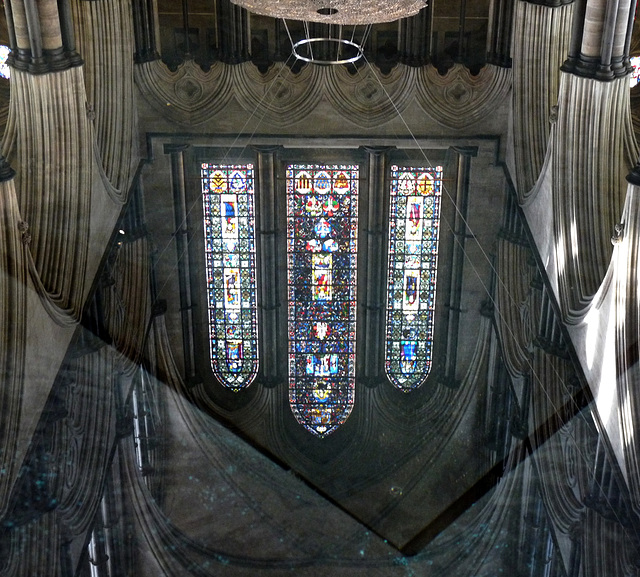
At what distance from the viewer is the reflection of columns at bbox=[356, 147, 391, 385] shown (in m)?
8.09

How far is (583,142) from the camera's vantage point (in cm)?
1019

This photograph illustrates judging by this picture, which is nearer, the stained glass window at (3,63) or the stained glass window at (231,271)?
the stained glass window at (231,271)

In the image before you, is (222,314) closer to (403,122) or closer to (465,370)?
(465,370)

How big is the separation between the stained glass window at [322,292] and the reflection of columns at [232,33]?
404cm

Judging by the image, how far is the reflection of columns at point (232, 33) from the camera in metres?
14.5

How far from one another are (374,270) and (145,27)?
707 centimetres

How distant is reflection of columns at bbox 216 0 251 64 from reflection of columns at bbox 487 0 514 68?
12.6 feet

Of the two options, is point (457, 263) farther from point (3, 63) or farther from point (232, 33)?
point (3, 63)

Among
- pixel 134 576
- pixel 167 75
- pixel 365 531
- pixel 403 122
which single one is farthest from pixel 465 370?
pixel 167 75

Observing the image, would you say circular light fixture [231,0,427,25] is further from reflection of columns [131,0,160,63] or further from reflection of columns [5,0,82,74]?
reflection of columns [131,0,160,63]

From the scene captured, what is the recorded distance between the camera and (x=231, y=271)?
9.43 metres

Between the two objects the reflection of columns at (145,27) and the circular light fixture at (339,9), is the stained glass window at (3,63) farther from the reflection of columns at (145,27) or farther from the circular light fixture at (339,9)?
the circular light fixture at (339,9)

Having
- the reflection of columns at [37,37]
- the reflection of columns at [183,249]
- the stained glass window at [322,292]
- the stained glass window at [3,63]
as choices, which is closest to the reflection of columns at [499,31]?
the stained glass window at [322,292]

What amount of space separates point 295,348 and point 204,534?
9.56 feet
